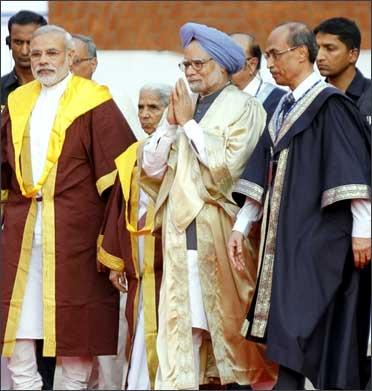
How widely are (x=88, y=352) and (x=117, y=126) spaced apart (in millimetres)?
1190

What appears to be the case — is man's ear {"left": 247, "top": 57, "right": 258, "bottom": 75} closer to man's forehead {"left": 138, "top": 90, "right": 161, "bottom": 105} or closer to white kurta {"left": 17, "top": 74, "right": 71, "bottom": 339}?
man's forehead {"left": 138, "top": 90, "right": 161, "bottom": 105}

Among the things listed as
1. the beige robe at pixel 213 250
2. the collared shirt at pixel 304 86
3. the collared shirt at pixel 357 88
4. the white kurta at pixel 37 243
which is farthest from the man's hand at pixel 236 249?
the white kurta at pixel 37 243

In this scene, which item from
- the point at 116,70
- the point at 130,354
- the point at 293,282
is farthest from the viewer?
the point at 116,70

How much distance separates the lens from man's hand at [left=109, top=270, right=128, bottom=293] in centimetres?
1053

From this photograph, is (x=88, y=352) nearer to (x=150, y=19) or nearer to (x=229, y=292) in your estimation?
(x=229, y=292)

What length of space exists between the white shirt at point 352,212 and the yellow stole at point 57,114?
1.20 meters

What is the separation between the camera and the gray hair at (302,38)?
9703mm

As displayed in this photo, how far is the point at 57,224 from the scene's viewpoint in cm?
1059

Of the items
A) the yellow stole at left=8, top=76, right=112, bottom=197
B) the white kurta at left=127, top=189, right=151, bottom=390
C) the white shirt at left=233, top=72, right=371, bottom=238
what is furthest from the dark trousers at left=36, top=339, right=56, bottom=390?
the white shirt at left=233, top=72, right=371, bottom=238

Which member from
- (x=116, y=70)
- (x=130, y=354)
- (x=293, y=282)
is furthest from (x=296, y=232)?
(x=116, y=70)

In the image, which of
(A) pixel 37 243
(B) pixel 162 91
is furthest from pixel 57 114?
(A) pixel 37 243

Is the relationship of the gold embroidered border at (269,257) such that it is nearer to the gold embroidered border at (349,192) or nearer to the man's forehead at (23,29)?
the gold embroidered border at (349,192)

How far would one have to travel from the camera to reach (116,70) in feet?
44.3

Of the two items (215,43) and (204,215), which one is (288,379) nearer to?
(204,215)
